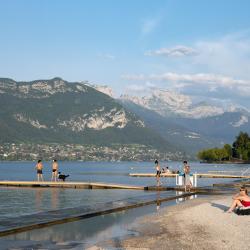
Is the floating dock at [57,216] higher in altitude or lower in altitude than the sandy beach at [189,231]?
higher

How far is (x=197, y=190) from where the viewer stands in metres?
47.9

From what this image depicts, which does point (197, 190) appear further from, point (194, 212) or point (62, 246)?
point (62, 246)

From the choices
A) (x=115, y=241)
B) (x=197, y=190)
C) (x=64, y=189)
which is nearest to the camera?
(x=115, y=241)

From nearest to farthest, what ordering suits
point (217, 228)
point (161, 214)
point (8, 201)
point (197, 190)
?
1. point (217, 228)
2. point (161, 214)
3. point (8, 201)
4. point (197, 190)

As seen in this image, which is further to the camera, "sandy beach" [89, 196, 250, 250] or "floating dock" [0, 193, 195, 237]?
"floating dock" [0, 193, 195, 237]

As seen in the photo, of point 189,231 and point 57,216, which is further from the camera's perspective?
point 57,216

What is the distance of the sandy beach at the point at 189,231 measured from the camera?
61.8ft

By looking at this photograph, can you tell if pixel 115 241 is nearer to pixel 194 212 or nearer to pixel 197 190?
pixel 194 212

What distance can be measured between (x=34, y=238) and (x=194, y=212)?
39.1 feet

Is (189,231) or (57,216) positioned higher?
(57,216)

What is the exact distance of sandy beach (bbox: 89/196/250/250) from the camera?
18.8 m

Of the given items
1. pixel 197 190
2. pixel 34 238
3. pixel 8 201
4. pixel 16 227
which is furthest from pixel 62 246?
pixel 197 190

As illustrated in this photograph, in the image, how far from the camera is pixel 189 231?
22.6 m

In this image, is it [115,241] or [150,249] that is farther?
[115,241]
